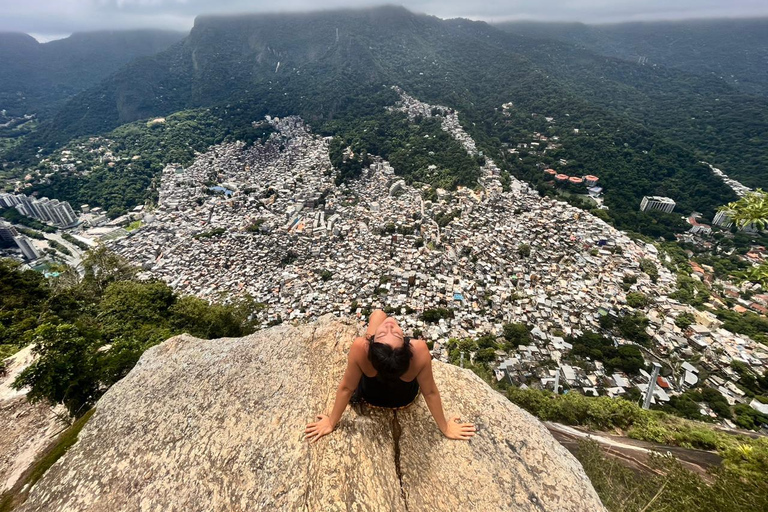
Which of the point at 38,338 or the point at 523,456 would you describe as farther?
the point at 38,338

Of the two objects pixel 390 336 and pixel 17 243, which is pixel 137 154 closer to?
pixel 17 243

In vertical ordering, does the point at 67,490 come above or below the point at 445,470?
above

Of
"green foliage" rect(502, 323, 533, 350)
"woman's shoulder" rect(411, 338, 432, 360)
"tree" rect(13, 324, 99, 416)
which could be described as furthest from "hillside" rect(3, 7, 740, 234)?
"tree" rect(13, 324, 99, 416)

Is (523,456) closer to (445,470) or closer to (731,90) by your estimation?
(445,470)

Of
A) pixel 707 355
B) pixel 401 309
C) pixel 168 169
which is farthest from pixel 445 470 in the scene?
pixel 168 169

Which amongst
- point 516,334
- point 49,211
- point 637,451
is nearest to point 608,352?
point 516,334

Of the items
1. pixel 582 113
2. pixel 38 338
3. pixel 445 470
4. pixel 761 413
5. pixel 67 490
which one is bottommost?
pixel 761 413

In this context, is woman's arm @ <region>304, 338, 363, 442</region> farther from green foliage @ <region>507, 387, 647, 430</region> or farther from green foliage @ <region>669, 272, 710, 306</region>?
green foliage @ <region>669, 272, 710, 306</region>
